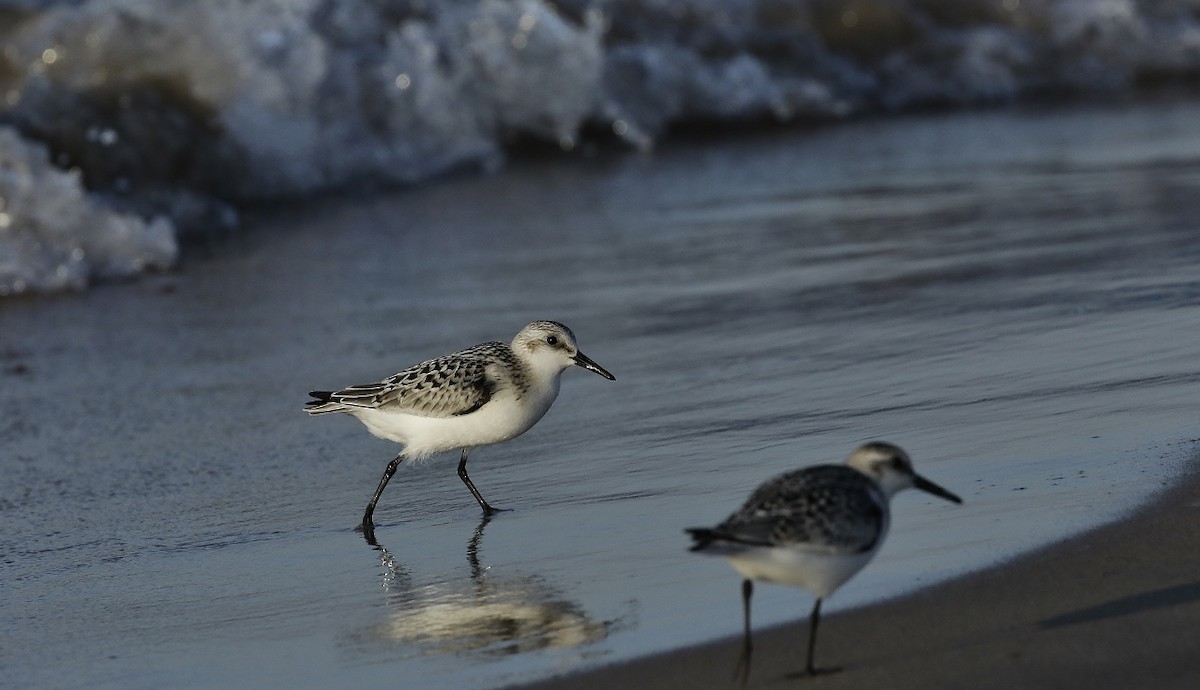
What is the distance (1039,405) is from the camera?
20.1ft

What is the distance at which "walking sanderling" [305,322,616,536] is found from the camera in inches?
234

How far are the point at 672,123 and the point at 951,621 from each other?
13.9 meters

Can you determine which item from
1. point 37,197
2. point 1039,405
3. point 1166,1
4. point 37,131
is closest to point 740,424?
point 1039,405

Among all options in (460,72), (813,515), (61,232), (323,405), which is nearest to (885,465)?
(813,515)

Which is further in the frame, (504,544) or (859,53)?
(859,53)

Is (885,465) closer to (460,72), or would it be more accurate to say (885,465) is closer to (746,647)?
(746,647)

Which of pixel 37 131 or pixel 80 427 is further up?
pixel 37 131

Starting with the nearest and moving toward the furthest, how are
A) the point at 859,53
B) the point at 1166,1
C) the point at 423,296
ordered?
1. the point at 423,296
2. the point at 859,53
3. the point at 1166,1

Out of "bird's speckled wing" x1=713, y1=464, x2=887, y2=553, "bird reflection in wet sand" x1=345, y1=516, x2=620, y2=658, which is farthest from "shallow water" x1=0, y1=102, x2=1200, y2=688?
"bird's speckled wing" x1=713, y1=464, x2=887, y2=553

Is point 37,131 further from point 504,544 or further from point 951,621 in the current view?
point 951,621

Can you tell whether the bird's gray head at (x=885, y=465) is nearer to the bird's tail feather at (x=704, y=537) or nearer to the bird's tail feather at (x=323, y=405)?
the bird's tail feather at (x=704, y=537)

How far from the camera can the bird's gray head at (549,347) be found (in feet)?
20.1

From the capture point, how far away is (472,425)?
19.5ft

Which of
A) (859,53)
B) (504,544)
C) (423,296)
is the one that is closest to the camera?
(504,544)
